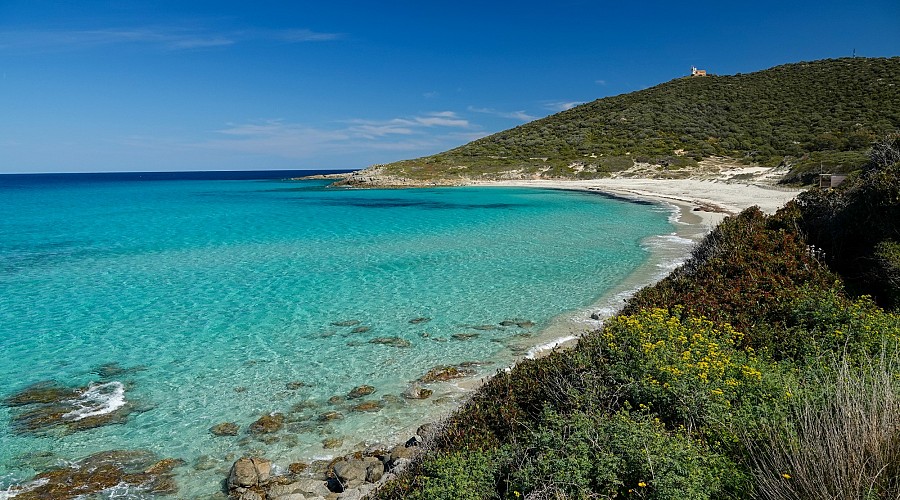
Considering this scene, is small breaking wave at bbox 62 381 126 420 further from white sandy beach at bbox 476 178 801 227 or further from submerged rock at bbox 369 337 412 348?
white sandy beach at bbox 476 178 801 227

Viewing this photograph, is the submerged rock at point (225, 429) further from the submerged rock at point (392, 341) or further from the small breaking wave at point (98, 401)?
the submerged rock at point (392, 341)

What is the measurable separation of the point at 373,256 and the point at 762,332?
19.5 m

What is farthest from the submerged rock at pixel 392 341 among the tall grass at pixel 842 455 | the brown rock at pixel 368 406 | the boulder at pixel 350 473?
the tall grass at pixel 842 455

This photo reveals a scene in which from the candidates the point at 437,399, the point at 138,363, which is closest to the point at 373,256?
the point at 138,363

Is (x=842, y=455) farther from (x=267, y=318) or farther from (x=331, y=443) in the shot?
(x=267, y=318)

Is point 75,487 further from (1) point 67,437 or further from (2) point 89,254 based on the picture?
(2) point 89,254

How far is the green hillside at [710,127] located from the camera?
6906 cm

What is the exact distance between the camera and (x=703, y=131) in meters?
88.0

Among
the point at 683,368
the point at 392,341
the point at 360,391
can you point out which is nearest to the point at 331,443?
the point at 360,391

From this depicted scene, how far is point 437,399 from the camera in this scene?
987cm

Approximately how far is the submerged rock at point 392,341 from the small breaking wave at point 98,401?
18.0 ft

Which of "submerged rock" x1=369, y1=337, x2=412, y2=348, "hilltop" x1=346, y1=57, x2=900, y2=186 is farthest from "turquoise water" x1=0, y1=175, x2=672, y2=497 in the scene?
"hilltop" x1=346, y1=57, x2=900, y2=186

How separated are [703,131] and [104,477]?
97.4 m

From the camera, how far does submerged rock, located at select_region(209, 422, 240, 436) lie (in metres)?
8.80
